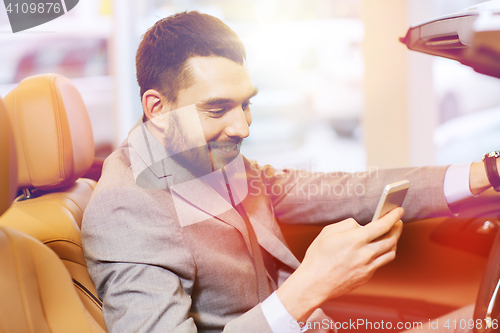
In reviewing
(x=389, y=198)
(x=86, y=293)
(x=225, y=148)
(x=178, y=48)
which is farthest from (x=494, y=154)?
(x=86, y=293)

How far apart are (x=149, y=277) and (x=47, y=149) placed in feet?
1.27

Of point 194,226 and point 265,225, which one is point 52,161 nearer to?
point 194,226

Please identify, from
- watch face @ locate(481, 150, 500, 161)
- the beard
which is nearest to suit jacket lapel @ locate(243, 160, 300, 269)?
the beard

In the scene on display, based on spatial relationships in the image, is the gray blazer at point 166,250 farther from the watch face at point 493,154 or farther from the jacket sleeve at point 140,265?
the watch face at point 493,154

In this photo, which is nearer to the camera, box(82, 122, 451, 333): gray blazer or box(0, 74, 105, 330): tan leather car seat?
box(82, 122, 451, 333): gray blazer

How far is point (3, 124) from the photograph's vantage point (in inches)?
27.5

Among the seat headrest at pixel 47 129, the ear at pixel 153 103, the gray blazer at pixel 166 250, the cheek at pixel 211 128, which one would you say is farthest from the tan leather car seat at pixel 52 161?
the cheek at pixel 211 128

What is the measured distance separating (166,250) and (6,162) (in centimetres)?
32

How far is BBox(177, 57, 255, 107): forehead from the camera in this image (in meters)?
0.70

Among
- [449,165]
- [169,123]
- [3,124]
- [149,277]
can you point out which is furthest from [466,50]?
[3,124]

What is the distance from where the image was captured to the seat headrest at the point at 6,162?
0.70 meters

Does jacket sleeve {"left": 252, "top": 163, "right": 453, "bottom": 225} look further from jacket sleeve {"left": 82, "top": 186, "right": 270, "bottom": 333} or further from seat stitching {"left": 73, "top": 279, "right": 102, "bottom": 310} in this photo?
seat stitching {"left": 73, "top": 279, "right": 102, "bottom": 310}

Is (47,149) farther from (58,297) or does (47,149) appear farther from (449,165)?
(449,165)

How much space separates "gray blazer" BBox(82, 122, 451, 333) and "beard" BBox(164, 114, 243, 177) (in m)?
0.02
